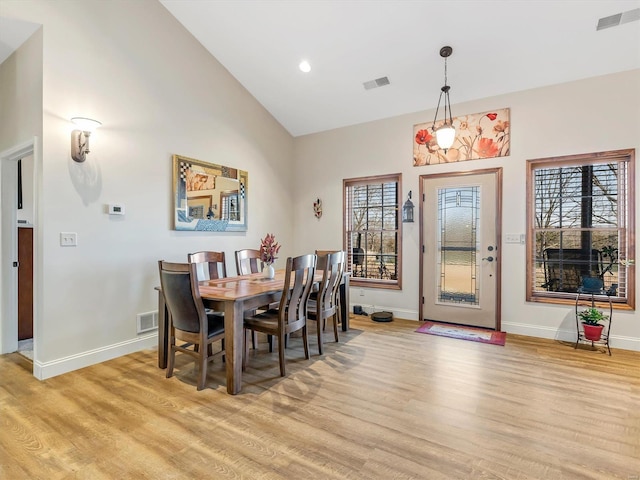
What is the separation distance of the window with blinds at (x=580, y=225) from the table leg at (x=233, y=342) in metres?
3.59

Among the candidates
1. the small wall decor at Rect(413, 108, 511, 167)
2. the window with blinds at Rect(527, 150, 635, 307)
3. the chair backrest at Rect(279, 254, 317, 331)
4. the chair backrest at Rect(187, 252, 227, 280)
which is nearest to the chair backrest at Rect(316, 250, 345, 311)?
the chair backrest at Rect(279, 254, 317, 331)

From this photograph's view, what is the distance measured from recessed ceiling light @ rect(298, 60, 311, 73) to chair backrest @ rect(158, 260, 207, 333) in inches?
121

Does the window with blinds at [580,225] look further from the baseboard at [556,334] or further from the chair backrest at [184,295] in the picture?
the chair backrest at [184,295]

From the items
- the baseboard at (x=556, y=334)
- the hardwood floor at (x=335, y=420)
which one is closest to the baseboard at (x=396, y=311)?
the baseboard at (x=556, y=334)

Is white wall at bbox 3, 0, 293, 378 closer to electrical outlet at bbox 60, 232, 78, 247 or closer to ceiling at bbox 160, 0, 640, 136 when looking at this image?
electrical outlet at bbox 60, 232, 78, 247

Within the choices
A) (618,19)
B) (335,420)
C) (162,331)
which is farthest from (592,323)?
(162,331)

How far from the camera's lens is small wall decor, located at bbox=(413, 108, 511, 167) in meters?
4.28

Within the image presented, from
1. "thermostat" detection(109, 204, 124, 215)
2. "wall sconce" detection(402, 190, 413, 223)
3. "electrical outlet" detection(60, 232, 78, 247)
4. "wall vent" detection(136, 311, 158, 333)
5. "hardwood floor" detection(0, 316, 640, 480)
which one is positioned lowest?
"hardwood floor" detection(0, 316, 640, 480)

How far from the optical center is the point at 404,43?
373 centimetres

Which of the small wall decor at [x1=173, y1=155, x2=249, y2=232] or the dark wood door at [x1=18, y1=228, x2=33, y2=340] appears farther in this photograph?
the small wall decor at [x1=173, y1=155, x2=249, y2=232]

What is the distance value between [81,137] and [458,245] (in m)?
4.53

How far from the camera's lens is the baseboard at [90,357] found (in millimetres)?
2895

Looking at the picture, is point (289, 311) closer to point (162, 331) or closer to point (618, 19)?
point (162, 331)

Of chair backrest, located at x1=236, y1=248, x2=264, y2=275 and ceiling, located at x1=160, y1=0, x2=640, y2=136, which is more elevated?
ceiling, located at x1=160, y1=0, x2=640, y2=136
